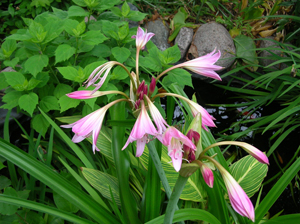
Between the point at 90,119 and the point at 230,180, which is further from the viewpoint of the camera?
the point at 90,119

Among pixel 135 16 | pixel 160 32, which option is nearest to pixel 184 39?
pixel 160 32

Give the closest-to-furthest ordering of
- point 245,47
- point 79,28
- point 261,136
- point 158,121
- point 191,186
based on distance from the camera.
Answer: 1. point 158,121
2. point 191,186
3. point 79,28
4. point 261,136
5. point 245,47

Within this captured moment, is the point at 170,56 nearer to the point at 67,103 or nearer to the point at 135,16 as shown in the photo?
the point at 135,16

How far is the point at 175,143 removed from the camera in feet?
2.03

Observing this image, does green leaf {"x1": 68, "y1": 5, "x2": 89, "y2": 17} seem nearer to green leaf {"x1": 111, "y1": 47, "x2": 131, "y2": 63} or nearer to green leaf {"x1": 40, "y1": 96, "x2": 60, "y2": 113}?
green leaf {"x1": 111, "y1": 47, "x2": 131, "y2": 63}

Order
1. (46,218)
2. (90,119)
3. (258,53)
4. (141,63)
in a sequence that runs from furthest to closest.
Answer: (258,53) < (141,63) < (46,218) < (90,119)

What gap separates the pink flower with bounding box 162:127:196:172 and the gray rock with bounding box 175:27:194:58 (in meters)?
2.67

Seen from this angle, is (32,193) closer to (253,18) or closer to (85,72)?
(85,72)

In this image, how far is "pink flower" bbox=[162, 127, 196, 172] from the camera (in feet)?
1.89

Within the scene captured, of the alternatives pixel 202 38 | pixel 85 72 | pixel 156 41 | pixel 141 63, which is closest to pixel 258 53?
pixel 202 38

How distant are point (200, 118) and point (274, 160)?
194 centimetres

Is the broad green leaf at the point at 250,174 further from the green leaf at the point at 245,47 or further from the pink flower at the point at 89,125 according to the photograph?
the green leaf at the point at 245,47

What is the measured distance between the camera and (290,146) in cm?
236

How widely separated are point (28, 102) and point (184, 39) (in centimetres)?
220
